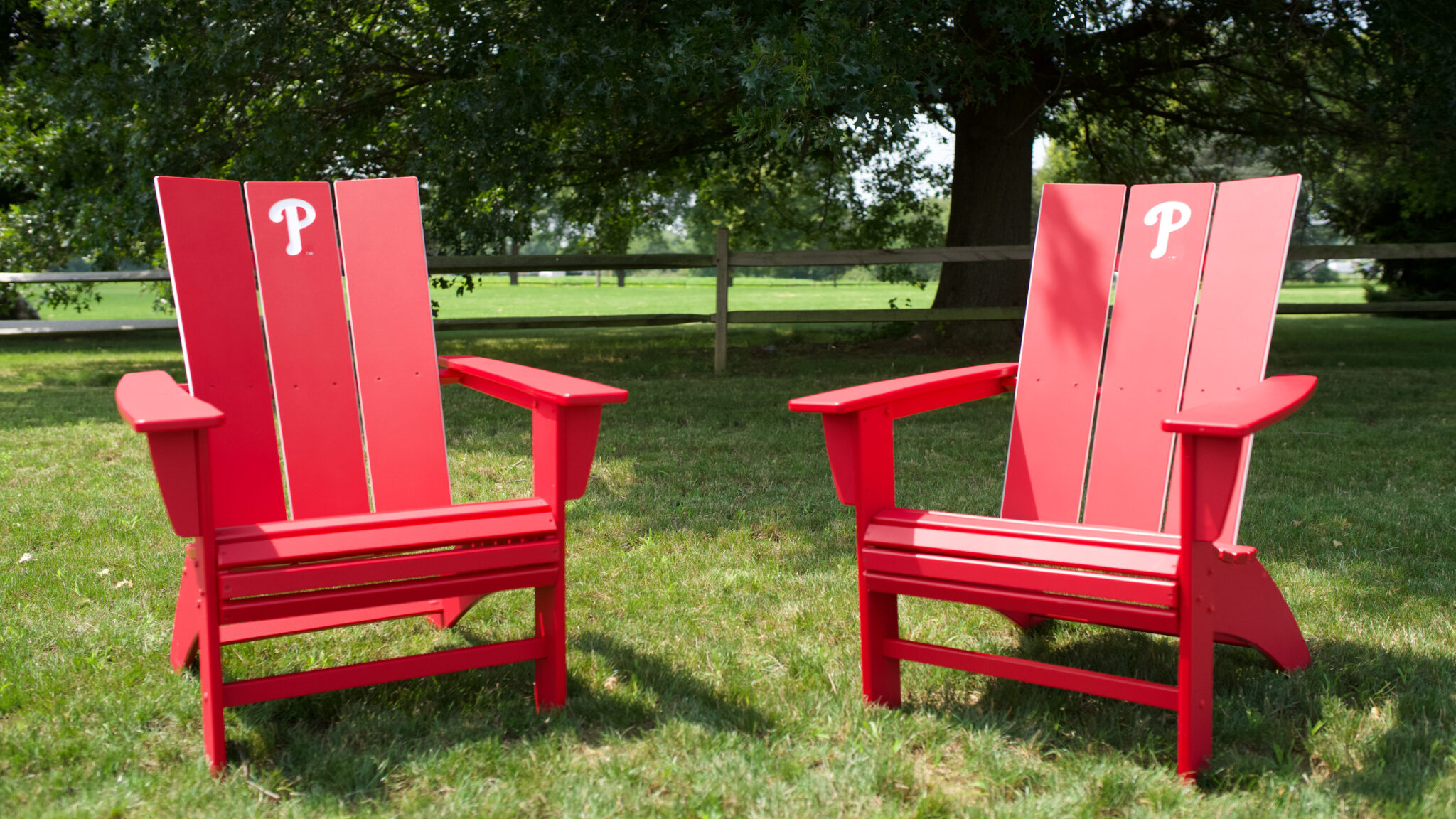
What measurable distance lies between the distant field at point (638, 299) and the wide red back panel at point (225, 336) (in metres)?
11.1

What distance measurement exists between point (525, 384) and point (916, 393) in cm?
94

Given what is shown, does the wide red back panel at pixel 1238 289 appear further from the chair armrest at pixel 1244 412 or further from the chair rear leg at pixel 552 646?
the chair rear leg at pixel 552 646

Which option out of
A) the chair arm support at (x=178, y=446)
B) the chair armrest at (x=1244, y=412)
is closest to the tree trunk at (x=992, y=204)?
the chair armrest at (x=1244, y=412)

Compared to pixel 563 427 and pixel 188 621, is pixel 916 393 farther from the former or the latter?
pixel 188 621

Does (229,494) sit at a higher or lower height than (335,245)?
lower

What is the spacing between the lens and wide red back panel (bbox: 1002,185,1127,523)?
9.45ft

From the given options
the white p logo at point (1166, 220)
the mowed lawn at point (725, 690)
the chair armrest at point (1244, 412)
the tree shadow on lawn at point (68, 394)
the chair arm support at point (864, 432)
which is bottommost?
the tree shadow on lawn at point (68, 394)

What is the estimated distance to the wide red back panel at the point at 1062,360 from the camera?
288 centimetres

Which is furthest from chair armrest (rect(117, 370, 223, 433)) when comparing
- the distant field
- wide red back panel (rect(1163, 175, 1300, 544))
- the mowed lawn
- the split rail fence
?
the distant field

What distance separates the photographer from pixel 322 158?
871cm

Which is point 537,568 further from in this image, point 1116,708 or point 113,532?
point 113,532

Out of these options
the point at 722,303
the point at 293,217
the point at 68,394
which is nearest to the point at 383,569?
the point at 293,217

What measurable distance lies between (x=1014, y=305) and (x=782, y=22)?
415 centimetres

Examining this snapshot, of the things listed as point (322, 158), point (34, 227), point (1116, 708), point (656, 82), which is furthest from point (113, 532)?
point (34, 227)
